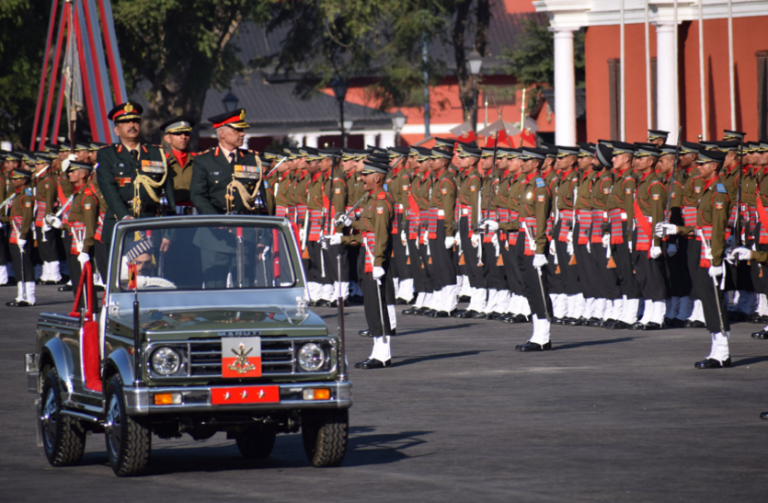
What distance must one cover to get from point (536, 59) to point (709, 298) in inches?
1606

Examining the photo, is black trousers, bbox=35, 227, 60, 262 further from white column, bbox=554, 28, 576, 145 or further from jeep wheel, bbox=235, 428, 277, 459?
jeep wheel, bbox=235, 428, 277, 459

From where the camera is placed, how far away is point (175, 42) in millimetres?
42562

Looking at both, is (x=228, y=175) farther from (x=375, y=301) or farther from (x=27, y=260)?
(x=27, y=260)

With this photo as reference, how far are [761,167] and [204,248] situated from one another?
10.9 m

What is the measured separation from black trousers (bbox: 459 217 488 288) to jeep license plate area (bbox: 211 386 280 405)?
1241cm

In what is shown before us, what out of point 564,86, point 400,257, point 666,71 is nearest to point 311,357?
point 400,257

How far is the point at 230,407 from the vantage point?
8.76 metres

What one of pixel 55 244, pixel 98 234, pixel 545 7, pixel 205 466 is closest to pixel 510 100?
pixel 545 7

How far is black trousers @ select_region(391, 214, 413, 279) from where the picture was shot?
2311 centimetres

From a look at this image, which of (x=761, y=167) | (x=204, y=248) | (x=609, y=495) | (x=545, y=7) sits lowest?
(x=609, y=495)

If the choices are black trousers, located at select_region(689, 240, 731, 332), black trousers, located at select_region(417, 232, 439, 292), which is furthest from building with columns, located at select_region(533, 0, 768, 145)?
black trousers, located at select_region(689, 240, 731, 332)

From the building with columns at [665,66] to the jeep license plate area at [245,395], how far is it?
2019cm

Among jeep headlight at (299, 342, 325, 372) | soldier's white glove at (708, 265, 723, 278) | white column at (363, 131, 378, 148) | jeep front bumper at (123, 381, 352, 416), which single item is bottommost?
jeep front bumper at (123, 381, 352, 416)

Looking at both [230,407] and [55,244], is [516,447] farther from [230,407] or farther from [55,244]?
[55,244]
